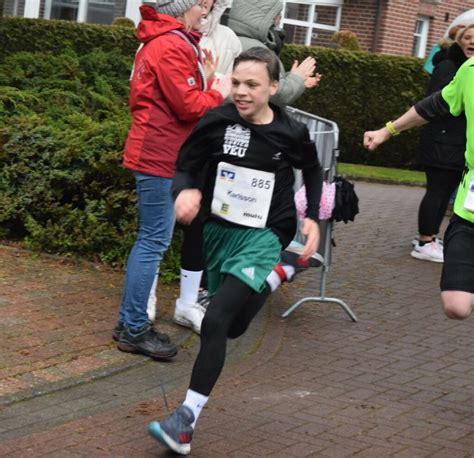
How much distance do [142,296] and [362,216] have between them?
637 centimetres

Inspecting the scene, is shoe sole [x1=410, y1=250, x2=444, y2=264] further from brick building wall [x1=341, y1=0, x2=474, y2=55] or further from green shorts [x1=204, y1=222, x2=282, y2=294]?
brick building wall [x1=341, y1=0, x2=474, y2=55]

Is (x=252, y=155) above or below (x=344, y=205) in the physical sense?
above

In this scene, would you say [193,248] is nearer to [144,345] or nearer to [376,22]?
[144,345]

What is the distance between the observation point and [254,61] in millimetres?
5352

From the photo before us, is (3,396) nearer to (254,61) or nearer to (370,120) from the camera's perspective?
(254,61)

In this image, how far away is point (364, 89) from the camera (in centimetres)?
1895

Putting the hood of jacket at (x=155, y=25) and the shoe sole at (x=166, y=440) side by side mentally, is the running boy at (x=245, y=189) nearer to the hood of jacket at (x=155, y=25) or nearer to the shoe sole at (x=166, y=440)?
the shoe sole at (x=166, y=440)

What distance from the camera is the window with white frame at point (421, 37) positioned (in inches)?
1001

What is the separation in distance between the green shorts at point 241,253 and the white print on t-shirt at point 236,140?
1.19 feet

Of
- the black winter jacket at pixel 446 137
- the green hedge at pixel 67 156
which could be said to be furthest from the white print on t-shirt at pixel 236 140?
the black winter jacket at pixel 446 137

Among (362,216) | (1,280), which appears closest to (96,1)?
(362,216)

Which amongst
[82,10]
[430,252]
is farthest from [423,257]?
[82,10]

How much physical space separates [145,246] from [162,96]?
874 mm

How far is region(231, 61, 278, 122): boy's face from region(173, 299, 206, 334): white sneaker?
207 centimetres
